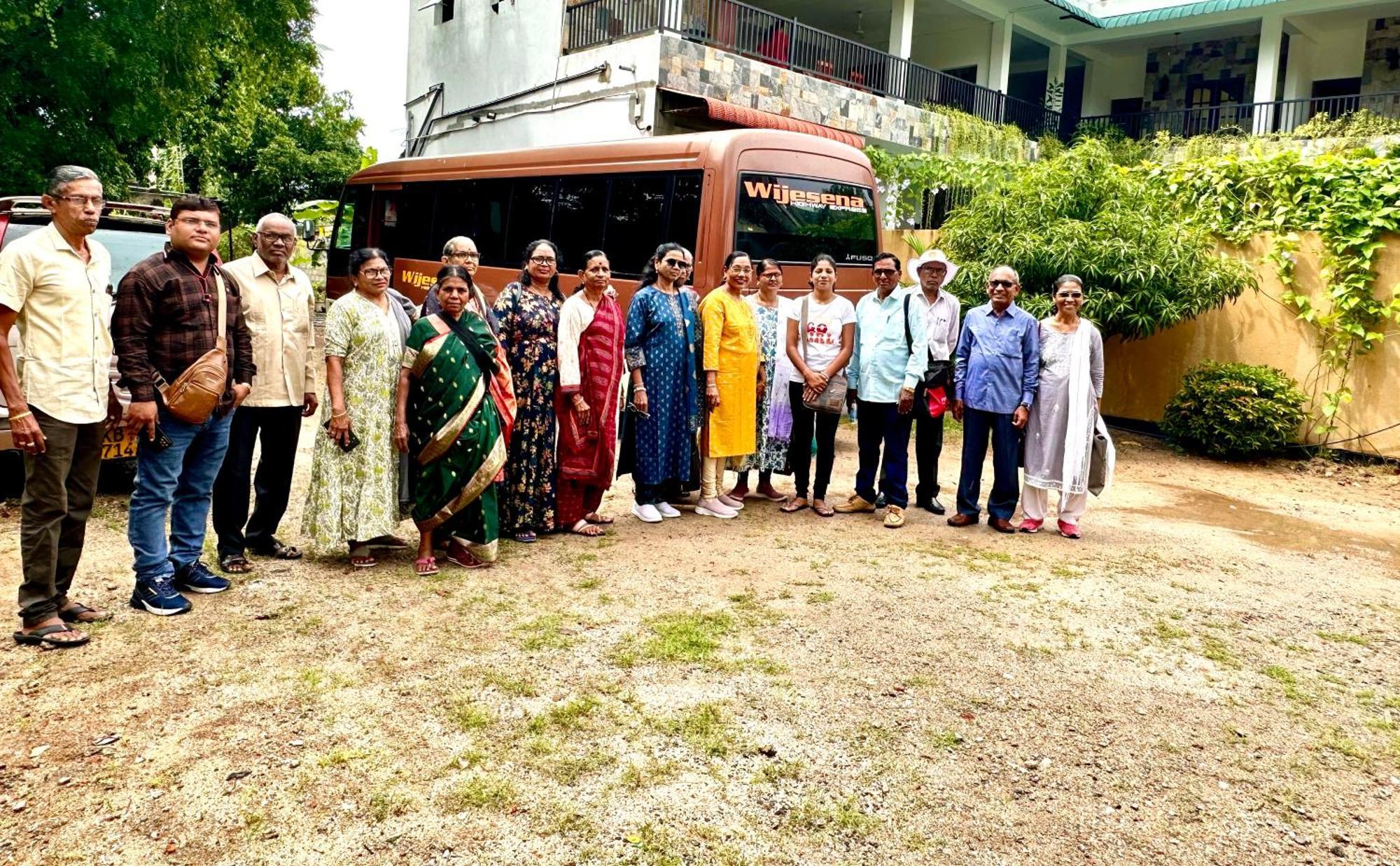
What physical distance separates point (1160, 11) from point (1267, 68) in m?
2.10

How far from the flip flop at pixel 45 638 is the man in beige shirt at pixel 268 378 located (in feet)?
3.04

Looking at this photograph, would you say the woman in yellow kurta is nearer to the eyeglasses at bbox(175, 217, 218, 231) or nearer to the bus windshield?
the bus windshield

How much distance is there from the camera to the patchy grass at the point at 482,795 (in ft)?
8.72

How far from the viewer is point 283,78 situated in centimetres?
1181

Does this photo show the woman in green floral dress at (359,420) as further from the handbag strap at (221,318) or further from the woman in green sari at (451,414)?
the handbag strap at (221,318)

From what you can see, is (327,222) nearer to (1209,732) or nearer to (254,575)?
(254,575)

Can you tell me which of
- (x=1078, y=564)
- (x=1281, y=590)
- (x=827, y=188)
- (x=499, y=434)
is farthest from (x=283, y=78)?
(x=1281, y=590)

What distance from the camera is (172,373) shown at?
3.76 metres

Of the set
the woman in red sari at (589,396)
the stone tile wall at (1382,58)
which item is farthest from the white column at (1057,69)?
the woman in red sari at (589,396)

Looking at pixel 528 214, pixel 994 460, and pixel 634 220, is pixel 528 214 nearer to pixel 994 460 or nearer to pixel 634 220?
pixel 634 220

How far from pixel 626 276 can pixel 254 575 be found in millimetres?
4374

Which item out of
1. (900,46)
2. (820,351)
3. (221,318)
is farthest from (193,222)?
(900,46)

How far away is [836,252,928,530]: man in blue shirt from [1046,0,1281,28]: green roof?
14.2 meters

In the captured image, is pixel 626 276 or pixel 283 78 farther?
pixel 283 78
